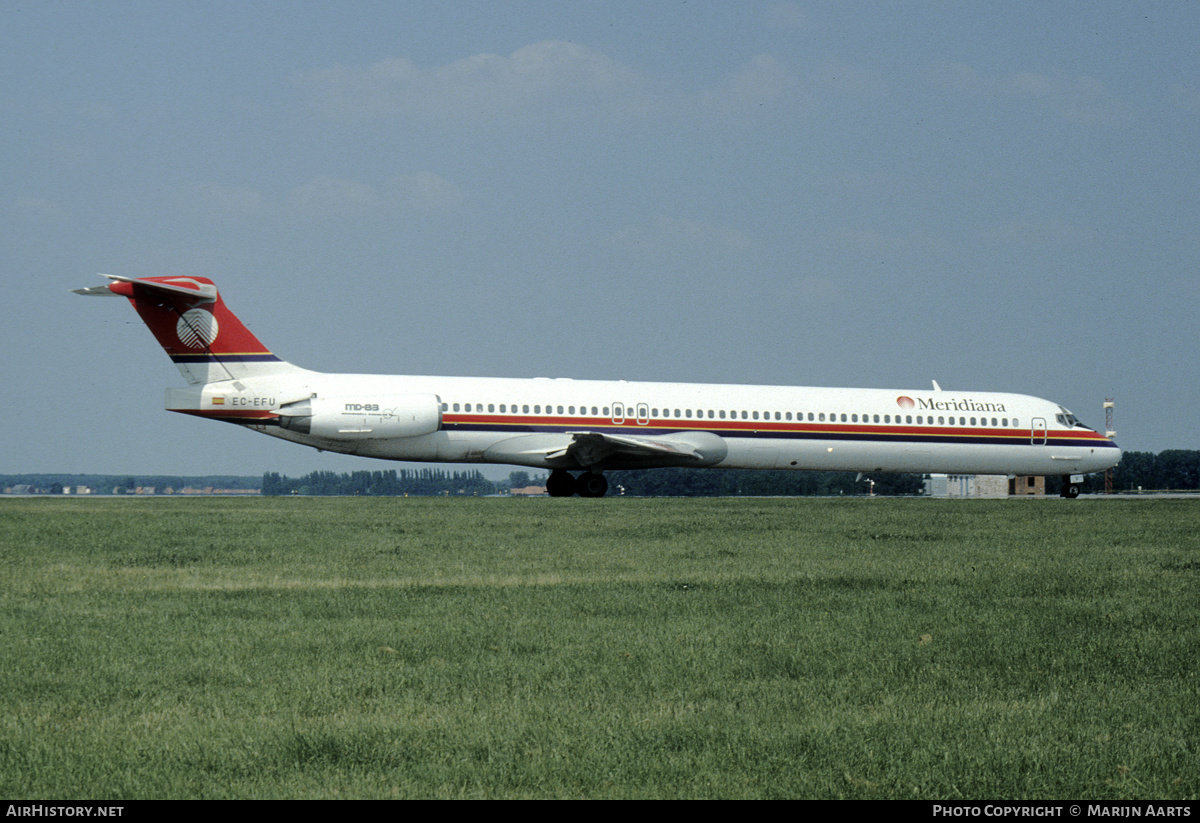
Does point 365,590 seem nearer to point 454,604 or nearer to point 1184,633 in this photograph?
point 454,604

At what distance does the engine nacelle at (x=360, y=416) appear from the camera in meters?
28.6

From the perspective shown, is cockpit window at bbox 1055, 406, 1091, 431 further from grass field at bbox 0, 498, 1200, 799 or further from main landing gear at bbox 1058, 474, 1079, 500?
grass field at bbox 0, 498, 1200, 799

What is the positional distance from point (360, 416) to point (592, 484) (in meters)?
6.52

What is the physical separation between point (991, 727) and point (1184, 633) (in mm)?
3180

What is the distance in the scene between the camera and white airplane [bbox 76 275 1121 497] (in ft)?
→ 92.2

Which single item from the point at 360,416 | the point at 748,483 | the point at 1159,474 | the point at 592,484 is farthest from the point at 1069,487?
the point at 1159,474

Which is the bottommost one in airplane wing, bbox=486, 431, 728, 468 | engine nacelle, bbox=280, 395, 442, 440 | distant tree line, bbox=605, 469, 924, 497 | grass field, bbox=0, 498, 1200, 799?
grass field, bbox=0, 498, 1200, 799

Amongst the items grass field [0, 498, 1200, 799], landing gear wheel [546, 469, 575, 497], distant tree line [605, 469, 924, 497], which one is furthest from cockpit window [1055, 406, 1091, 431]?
distant tree line [605, 469, 924, 497]

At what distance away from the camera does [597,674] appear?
251 inches

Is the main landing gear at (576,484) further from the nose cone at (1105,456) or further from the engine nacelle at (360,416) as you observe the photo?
the nose cone at (1105,456)

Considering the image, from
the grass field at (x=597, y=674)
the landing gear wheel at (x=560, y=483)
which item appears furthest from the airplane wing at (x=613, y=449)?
the grass field at (x=597, y=674)

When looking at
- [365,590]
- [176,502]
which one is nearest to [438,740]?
[365,590]

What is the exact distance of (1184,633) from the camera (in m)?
7.77

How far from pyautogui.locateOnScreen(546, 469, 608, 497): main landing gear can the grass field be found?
59.3 feet
